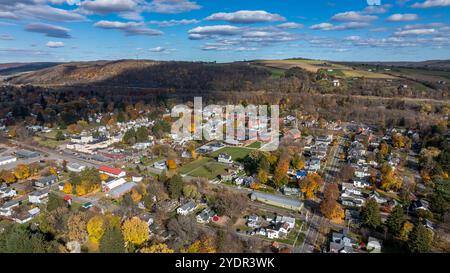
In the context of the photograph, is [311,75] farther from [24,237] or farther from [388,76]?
[24,237]

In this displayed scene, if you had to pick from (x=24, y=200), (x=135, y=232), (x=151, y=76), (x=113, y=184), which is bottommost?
(x=24, y=200)

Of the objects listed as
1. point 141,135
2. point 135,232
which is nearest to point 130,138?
point 141,135

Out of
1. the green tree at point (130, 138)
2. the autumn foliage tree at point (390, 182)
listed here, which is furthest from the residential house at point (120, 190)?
the autumn foliage tree at point (390, 182)

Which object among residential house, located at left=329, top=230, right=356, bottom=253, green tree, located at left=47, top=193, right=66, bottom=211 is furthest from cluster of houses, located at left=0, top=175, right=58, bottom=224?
residential house, located at left=329, top=230, right=356, bottom=253

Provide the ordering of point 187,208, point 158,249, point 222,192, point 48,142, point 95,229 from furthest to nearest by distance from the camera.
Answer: point 48,142 → point 222,192 → point 187,208 → point 95,229 → point 158,249

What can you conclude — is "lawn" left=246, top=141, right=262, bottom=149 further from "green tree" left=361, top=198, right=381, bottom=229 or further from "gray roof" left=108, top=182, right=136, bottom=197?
"green tree" left=361, top=198, right=381, bottom=229

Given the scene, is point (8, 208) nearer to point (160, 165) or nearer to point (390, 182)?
point (160, 165)

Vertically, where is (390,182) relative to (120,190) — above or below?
above
